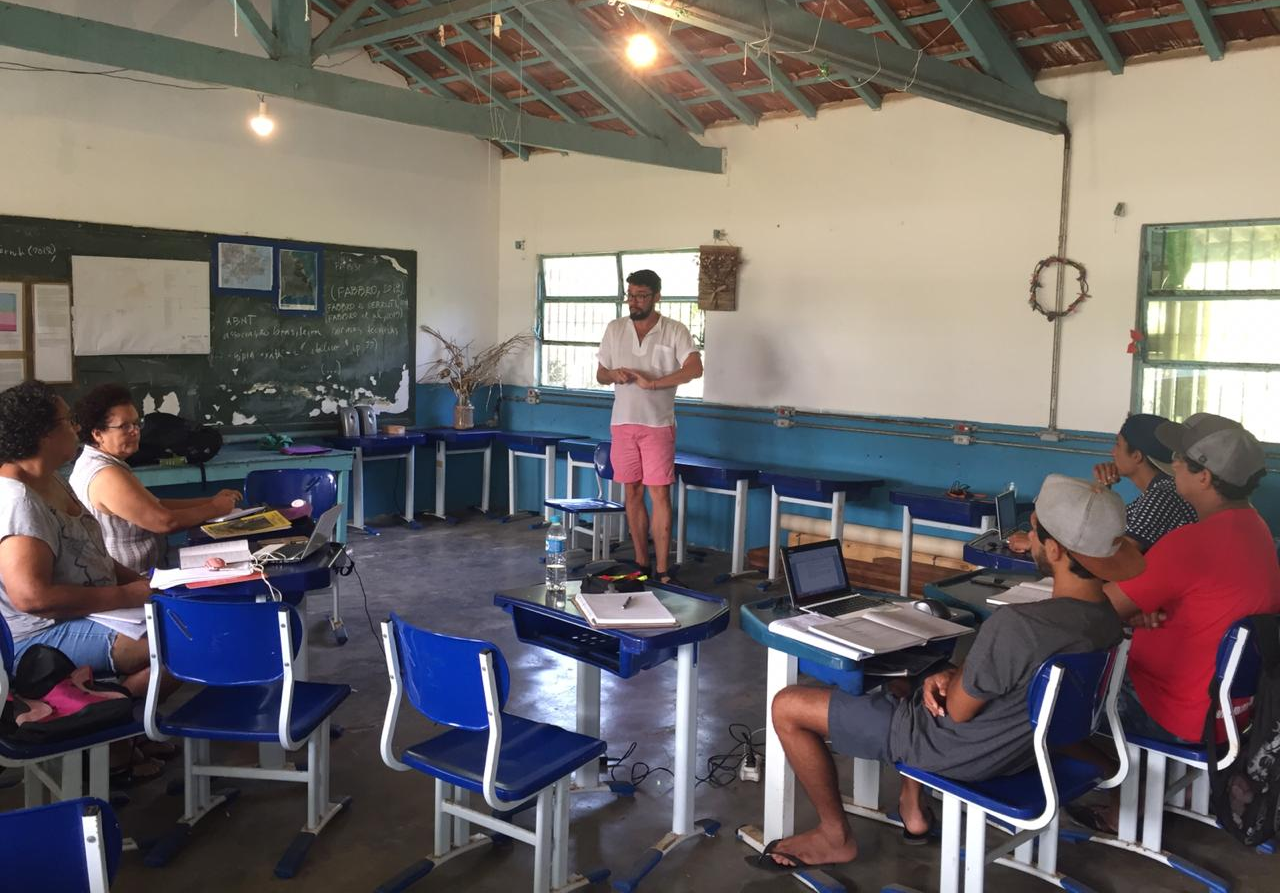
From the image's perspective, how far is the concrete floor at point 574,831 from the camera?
3012 mm

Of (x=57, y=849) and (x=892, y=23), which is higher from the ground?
(x=892, y=23)

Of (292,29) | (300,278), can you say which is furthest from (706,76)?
(300,278)

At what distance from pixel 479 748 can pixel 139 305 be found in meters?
5.46

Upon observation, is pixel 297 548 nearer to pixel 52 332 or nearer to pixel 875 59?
pixel 875 59

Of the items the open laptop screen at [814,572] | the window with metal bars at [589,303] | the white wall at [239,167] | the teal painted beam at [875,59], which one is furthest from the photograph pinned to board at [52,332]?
the open laptop screen at [814,572]

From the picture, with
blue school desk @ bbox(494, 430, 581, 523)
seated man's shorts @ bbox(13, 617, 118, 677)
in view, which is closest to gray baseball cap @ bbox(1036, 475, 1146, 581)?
seated man's shorts @ bbox(13, 617, 118, 677)

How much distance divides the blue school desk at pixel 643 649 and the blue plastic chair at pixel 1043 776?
25.1 inches

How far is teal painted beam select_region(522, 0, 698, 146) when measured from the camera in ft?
21.4

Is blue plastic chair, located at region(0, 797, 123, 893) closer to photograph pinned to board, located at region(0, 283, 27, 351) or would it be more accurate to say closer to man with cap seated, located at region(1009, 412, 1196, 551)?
man with cap seated, located at region(1009, 412, 1196, 551)

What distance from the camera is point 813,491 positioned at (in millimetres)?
6582

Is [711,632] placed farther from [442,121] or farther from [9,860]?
[442,121]

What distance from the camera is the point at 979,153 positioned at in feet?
21.2

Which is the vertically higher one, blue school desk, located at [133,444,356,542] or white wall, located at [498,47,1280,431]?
white wall, located at [498,47,1280,431]

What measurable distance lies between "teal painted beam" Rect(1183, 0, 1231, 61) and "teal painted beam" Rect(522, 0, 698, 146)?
10.7 ft
